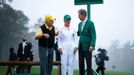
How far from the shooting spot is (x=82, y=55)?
9.47 metres

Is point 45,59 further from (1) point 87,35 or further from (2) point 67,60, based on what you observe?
(1) point 87,35

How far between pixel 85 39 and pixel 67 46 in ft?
2.14

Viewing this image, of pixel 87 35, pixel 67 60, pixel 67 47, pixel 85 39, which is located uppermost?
pixel 87 35

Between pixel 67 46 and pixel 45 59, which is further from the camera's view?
pixel 67 46

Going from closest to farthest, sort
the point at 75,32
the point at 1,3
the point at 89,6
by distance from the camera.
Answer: the point at 89,6 < the point at 75,32 < the point at 1,3

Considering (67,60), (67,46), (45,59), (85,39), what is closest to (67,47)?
(67,46)

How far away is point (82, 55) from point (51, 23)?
1121mm

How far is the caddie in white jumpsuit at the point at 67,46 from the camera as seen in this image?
9.87 metres

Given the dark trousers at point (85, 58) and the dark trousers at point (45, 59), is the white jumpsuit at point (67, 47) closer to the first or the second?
the dark trousers at point (85, 58)

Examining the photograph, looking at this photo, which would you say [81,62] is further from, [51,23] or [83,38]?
[51,23]

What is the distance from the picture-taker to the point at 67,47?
9922 mm

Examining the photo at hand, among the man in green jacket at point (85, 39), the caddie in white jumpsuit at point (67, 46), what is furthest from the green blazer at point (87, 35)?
the caddie in white jumpsuit at point (67, 46)

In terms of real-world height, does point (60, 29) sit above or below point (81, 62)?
above

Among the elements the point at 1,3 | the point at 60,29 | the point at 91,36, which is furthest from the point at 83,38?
the point at 1,3
